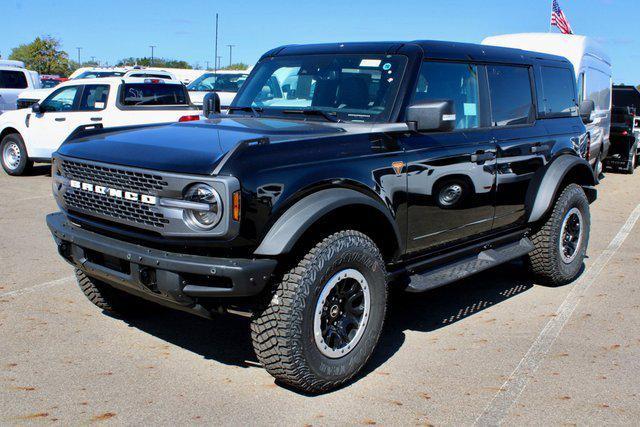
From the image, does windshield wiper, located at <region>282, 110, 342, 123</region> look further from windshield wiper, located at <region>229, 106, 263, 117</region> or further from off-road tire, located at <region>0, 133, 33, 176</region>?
off-road tire, located at <region>0, 133, 33, 176</region>

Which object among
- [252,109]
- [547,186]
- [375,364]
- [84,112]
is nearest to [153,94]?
[84,112]

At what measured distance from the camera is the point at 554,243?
6.07 metres

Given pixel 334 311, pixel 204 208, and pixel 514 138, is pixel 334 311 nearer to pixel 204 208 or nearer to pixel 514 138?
pixel 204 208

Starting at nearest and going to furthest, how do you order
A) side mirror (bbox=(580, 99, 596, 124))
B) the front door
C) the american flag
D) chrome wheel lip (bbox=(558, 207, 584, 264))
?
the front door → chrome wheel lip (bbox=(558, 207, 584, 264)) → side mirror (bbox=(580, 99, 596, 124)) → the american flag

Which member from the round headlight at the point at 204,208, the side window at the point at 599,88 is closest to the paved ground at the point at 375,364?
the round headlight at the point at 204,208

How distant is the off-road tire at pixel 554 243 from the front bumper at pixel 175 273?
3.28 m

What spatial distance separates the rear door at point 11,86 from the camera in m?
18.0

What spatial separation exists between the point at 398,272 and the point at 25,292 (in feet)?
10.2

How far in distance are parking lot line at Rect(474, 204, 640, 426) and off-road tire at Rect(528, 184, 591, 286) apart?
196 millimetres

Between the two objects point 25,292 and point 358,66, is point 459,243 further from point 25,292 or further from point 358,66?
point 25,292

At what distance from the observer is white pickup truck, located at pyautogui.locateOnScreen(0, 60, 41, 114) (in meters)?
18.1

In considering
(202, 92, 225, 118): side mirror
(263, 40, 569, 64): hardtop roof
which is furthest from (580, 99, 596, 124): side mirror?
(202, 92, 225, 118): side mirror

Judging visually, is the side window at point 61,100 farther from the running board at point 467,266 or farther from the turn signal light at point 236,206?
the turn signal light at point 236,206

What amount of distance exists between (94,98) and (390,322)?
864 cm
